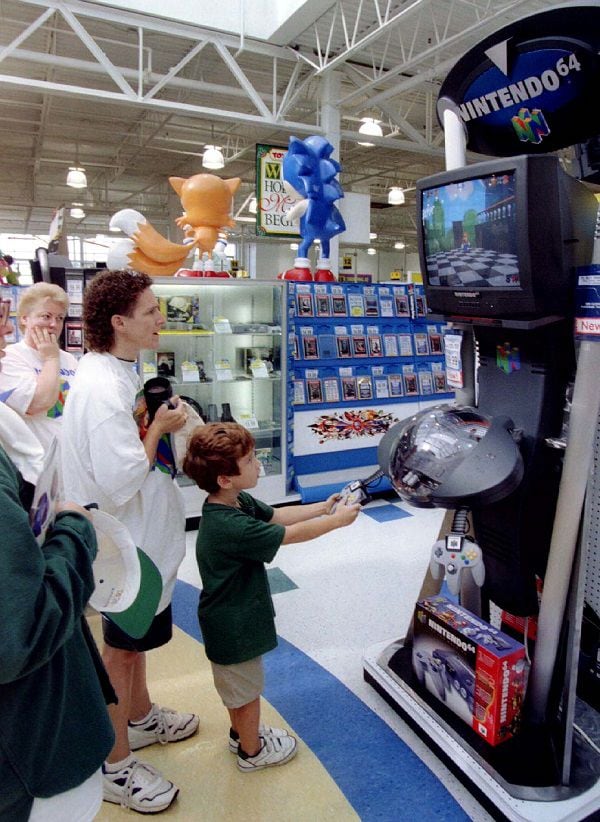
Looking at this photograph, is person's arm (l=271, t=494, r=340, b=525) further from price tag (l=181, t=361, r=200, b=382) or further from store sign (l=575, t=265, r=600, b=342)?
price tag (l=181, t=361, r=200, b=382)

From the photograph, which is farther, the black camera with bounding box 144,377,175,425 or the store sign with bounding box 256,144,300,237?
the store sign with bounding box 256,144,300,237

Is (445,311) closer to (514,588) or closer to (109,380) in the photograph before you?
(514,588)

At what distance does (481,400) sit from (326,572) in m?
1.84

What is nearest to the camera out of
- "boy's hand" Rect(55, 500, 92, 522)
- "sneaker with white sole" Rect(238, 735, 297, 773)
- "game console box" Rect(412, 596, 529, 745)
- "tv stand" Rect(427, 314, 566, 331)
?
"boy's hand" Rect(55, 500, 92, 522)

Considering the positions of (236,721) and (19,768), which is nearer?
(19,768)

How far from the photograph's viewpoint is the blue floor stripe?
72.5 inches

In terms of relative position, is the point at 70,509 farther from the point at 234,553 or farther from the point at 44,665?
the point at 234,553

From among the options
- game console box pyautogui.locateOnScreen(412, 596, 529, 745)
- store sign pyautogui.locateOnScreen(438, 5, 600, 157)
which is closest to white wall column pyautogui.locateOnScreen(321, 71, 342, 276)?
store sign pyautogui.locateOnScreen(438, 5, 600, 157)

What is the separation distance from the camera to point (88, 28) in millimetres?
7895

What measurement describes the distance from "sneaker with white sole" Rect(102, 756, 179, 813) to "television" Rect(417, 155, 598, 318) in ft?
5.51

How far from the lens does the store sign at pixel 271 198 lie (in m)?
7.76

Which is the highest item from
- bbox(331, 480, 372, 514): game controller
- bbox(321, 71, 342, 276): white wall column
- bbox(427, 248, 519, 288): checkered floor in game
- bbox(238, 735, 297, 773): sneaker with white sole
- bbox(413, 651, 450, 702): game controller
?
bbox(321, 71, 342, 276): white wall column

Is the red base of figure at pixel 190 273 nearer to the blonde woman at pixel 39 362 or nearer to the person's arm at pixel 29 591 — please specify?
the blonde woman at pixel 39 362

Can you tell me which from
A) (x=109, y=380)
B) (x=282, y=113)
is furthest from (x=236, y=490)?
(x=282, y=113)
